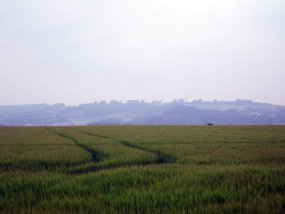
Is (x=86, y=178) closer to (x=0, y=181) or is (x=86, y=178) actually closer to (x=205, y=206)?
(x=0, y=181)

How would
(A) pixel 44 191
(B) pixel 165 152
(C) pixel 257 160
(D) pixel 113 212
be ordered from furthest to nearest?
(B) pixel 165 152, (C) pixel 257 160, (A) pixel 44 191, (D) pixel 113 212

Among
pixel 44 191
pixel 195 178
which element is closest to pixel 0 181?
pixel 44 191

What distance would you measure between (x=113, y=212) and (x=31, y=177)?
166 inches

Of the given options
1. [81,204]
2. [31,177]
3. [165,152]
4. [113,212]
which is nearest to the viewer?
[113,212]

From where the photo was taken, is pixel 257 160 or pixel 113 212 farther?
pixel 257 160

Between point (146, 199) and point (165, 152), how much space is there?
29.7ft

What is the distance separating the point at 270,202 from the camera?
565 cm

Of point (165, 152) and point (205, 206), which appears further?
point (165, 152)

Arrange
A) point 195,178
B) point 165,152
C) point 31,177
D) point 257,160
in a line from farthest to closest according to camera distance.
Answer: point 165,152, point 257,160, point 31,177, point 195,178

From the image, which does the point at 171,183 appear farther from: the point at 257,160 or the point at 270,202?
the point at 257,160

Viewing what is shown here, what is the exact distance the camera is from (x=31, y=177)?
8672mm

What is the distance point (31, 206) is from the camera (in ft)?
20.3

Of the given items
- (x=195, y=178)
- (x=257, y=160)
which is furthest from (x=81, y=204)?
(x=257, y=160)

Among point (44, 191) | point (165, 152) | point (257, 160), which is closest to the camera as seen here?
point (44, 191)
